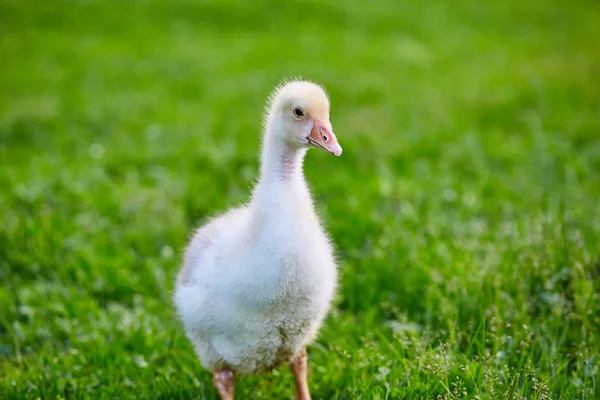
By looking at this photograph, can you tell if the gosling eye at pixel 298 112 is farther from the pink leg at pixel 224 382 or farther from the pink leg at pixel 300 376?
the pink leg at pixel 224 382

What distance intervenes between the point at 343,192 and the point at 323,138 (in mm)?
3256

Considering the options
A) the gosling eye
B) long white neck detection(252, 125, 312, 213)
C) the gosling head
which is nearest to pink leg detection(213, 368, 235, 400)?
long white neck detection(252, 125, 312, 213)

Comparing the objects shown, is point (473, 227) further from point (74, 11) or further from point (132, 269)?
point (74, 11)

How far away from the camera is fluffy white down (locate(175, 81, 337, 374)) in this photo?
3.37 meters

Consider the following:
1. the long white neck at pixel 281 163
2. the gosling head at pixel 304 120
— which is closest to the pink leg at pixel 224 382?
the long white neck at pixel 281 163

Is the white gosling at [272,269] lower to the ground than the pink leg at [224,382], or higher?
higher

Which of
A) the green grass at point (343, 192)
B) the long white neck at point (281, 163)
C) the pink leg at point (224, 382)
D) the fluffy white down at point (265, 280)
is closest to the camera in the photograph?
the fluffy white down at point (265, 280)

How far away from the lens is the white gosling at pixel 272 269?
3.37 meters

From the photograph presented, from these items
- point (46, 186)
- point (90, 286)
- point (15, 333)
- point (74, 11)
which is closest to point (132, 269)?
point (90, 286)

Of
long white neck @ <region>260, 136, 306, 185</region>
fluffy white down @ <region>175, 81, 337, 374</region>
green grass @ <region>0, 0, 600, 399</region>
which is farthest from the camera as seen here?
green grass @ <region>0, 0, 600, 399</region>

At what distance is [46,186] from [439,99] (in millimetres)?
5173

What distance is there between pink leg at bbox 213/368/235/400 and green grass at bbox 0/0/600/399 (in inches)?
10.6

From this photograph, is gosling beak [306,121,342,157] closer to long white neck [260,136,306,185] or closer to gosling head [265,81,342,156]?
gosling head [265,81,342,156]

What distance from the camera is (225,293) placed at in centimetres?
347
